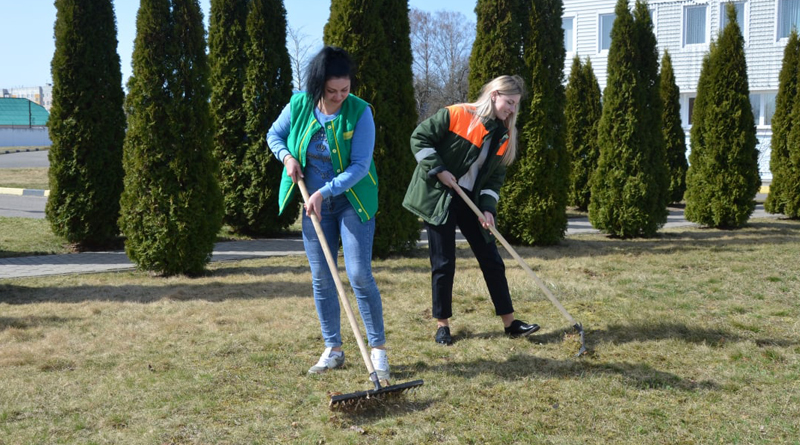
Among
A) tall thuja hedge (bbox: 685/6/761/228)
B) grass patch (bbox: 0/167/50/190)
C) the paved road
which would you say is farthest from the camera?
the paved road

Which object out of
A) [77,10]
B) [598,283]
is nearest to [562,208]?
[598,283]

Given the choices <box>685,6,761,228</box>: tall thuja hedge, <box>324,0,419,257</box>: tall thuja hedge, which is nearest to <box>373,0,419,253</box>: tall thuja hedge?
<box>324,0,419,257</box>: tall thuja hedge

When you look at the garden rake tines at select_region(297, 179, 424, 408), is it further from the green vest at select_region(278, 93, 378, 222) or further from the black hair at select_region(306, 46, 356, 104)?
the black hair at select_region(306, 46, 356, 104)

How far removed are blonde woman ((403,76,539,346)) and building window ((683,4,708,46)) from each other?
21606 millimetres

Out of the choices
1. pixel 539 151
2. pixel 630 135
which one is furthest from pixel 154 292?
pixel 630 135

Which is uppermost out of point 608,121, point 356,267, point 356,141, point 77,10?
point 77,10

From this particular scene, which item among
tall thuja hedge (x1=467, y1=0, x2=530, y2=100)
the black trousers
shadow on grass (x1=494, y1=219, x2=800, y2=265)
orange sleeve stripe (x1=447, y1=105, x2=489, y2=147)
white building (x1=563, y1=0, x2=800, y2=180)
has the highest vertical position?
white building (x1=563, y1=0, x2=800, y2=180)

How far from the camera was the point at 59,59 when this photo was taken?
355 inches

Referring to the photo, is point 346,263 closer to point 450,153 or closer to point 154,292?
point 450,153

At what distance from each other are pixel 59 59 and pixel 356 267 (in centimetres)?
691

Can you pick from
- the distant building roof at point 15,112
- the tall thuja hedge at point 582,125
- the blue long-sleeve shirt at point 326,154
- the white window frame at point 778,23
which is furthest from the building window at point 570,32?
the distant building roof at point 15,112

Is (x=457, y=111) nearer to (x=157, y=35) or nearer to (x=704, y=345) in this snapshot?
(x=704, y=345)

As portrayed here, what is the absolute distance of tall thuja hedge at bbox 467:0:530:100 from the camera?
9.35 m

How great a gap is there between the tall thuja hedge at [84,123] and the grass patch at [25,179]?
1064 cm
